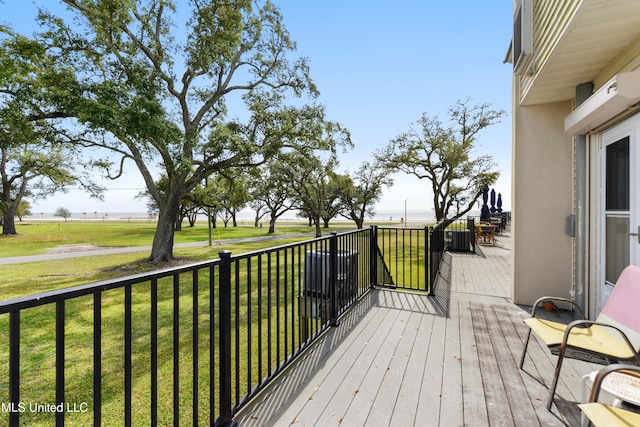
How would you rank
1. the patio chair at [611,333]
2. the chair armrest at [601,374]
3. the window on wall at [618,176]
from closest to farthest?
the chair armrest at [601,374] → the patio chair at [611,333] → the window on wall at [618,176]

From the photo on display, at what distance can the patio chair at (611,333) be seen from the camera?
74.0 inches

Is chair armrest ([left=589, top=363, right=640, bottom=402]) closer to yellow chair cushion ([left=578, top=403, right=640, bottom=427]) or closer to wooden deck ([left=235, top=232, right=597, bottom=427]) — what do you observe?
yellow chair cushion ([left=578, top=403, right=640, bottom=427])

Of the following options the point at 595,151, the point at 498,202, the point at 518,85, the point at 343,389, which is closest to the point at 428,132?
the point at 498,202

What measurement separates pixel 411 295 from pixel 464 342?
5.02 feet

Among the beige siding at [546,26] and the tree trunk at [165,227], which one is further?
the tree trunk at [165,227]

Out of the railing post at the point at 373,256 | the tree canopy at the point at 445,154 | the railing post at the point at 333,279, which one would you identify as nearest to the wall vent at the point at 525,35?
the railing post at the point at 373,256

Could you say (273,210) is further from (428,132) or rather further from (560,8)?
(560,8)

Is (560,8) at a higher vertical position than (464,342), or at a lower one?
higher

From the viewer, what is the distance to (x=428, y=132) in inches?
604

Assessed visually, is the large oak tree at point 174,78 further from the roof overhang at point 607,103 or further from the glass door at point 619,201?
the glass door at point 619,201

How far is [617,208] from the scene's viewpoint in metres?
2.86

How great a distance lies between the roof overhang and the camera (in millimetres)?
2232

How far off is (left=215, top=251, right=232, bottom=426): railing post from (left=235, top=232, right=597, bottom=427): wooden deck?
156mm

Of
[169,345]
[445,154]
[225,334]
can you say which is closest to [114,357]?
[169,345]
